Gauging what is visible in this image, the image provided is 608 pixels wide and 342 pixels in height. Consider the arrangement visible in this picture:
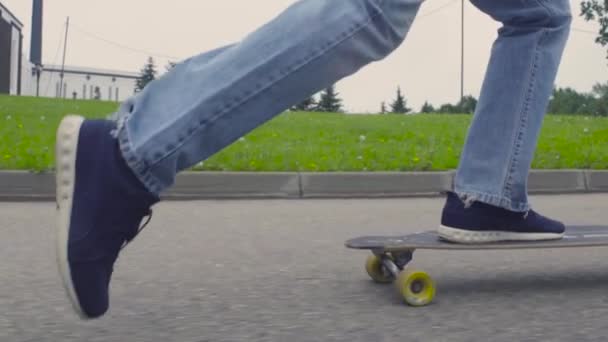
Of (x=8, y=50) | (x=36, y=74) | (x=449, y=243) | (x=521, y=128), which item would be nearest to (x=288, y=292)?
(x=449, y=243)

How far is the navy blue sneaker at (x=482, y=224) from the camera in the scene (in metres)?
2.44

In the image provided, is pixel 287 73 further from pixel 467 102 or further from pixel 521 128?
pixel 467 102

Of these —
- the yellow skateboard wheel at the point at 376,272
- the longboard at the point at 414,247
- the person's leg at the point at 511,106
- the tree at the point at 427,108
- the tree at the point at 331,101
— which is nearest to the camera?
the person's leg at the point at 511,106

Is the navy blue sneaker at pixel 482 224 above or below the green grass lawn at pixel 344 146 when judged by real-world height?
above

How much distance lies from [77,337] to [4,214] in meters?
3.21

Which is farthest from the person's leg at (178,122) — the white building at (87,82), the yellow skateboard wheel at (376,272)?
the white building at (87,82)

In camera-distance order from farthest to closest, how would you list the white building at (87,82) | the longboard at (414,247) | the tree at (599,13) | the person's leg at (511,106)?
the white building at (87,82), the tree at (599,13), the longboard at (414,247), the person's leg at (511,106)

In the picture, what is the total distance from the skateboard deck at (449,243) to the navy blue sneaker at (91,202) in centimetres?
103

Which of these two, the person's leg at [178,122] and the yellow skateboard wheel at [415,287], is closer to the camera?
the person's leg at [178,122]

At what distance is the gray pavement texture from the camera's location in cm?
208

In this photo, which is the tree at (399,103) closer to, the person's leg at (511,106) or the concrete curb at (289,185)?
the concrete curb at (289,185)

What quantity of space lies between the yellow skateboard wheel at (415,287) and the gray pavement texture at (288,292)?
1.3 inches

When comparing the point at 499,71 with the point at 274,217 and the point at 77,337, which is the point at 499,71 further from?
the point at 274,217

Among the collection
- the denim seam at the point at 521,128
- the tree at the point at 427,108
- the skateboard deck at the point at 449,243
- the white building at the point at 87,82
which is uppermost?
the denim seam at the point at 521,128
